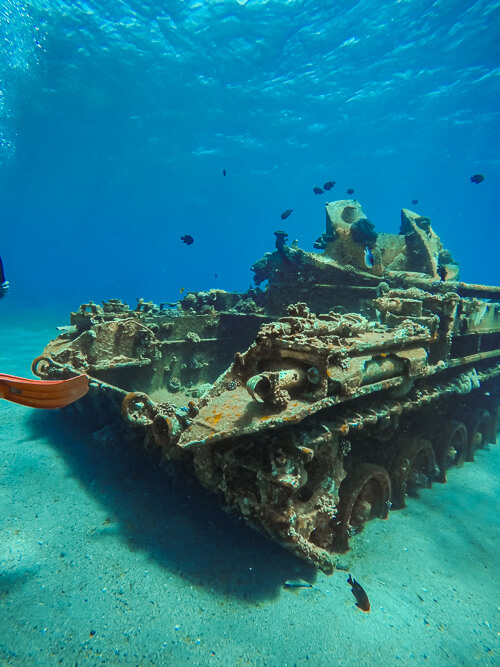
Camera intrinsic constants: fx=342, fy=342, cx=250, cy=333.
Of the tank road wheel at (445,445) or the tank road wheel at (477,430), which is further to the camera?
the tank road wheel at (477,430)

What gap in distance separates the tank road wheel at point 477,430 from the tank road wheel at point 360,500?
396 centimetres

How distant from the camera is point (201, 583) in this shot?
12.1 ft

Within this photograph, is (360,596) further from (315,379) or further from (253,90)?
(253,90)

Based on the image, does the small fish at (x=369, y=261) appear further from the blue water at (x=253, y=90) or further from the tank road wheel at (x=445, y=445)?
the blue water at (x=253, y=90)

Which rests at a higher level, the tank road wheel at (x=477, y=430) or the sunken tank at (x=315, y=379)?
the sunken tank at (x=315, y=379)

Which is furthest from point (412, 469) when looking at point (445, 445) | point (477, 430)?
point (477, 430)

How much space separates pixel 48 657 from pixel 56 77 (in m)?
43.8

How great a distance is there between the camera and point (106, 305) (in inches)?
377

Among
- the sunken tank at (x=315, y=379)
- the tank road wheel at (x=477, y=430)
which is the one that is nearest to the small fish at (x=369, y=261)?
the sunken tank at (x=315, y=379)

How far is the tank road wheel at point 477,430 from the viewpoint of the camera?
7949 mm

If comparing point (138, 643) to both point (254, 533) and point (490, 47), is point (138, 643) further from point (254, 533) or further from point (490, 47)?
Result: point (490, 47)

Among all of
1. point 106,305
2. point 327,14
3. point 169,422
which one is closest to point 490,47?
point 327,14

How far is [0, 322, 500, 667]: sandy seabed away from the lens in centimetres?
308

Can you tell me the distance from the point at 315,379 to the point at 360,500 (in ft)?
7.37
